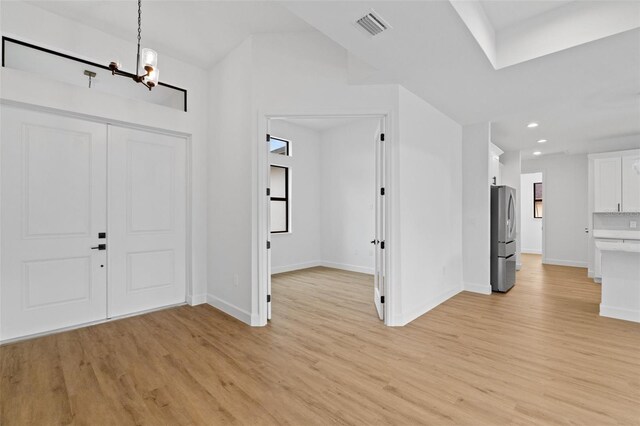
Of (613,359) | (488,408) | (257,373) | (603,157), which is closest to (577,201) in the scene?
(603,157)

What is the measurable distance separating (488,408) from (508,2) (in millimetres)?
3282

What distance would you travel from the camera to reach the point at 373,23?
2312 mm

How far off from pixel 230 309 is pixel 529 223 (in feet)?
34.0

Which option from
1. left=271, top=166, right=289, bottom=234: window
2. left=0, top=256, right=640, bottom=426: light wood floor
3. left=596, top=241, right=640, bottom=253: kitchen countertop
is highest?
left=271, top=166, right=289, bottom=234: window

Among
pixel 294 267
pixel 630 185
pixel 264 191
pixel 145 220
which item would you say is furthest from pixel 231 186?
pixel 630 185

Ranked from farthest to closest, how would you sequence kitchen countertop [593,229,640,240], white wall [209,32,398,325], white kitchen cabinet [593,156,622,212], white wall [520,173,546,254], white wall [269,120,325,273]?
1. white wall [520,173,546,254]
2. white wall [269,120,325,273]
3. white kitchen cabinet [593,156,622,212]
4. kitchen countertop [593,229,640,240]
5. white wall [209,32,398,325]

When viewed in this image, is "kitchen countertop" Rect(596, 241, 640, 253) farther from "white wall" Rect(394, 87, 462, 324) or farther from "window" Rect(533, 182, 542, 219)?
"window" Rect(533, 182, 542, 219)

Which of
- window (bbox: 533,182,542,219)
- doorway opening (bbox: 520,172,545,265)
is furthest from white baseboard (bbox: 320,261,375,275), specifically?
window (bbox: 533,182,542,219)

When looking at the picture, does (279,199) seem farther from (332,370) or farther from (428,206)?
(332,370)

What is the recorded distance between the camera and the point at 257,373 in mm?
2479

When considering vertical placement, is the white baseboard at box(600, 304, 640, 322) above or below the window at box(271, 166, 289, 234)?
below

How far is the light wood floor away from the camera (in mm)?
1991

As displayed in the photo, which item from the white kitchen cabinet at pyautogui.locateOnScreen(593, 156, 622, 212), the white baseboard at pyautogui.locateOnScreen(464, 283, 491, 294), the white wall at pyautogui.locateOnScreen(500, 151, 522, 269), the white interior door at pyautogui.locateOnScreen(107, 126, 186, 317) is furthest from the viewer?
the white wall at pyautogui.locateOnScreen(500, 151, 522, 269)

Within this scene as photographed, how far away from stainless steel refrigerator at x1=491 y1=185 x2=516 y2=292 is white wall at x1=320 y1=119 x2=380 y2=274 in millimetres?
2263
